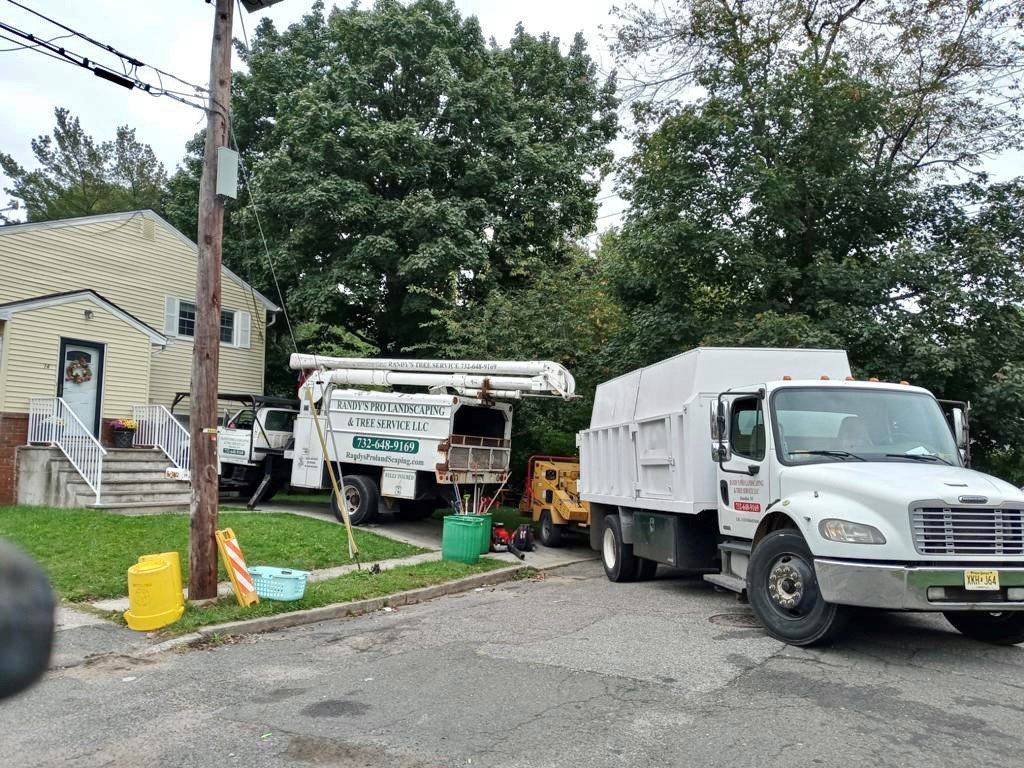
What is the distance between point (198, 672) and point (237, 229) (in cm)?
2323

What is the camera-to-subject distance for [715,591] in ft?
34.6

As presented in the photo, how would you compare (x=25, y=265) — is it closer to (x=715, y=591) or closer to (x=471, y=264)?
(x=471, y=264)

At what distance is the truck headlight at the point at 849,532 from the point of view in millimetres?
6723

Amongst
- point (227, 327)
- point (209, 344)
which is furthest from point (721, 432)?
point (227, 327)

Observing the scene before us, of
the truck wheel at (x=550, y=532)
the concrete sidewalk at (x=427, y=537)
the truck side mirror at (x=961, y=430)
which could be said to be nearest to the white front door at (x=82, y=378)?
the concrete sidewalk at (x=427, y=537)

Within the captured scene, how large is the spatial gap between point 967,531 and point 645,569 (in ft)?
17.5

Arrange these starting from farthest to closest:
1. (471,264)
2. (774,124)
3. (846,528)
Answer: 1. (471,264)
2. (774,124)
3. (846,528)

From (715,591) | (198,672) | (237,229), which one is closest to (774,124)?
(715,591)

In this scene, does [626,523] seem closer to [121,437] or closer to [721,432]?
[721,432]

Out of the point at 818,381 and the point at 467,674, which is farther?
the point at 818,381

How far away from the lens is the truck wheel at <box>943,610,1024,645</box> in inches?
291

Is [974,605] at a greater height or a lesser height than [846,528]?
lesser

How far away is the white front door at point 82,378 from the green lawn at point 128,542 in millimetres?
3228

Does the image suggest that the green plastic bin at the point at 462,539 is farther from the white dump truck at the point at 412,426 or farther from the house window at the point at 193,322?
the house window at the point at 193,322
